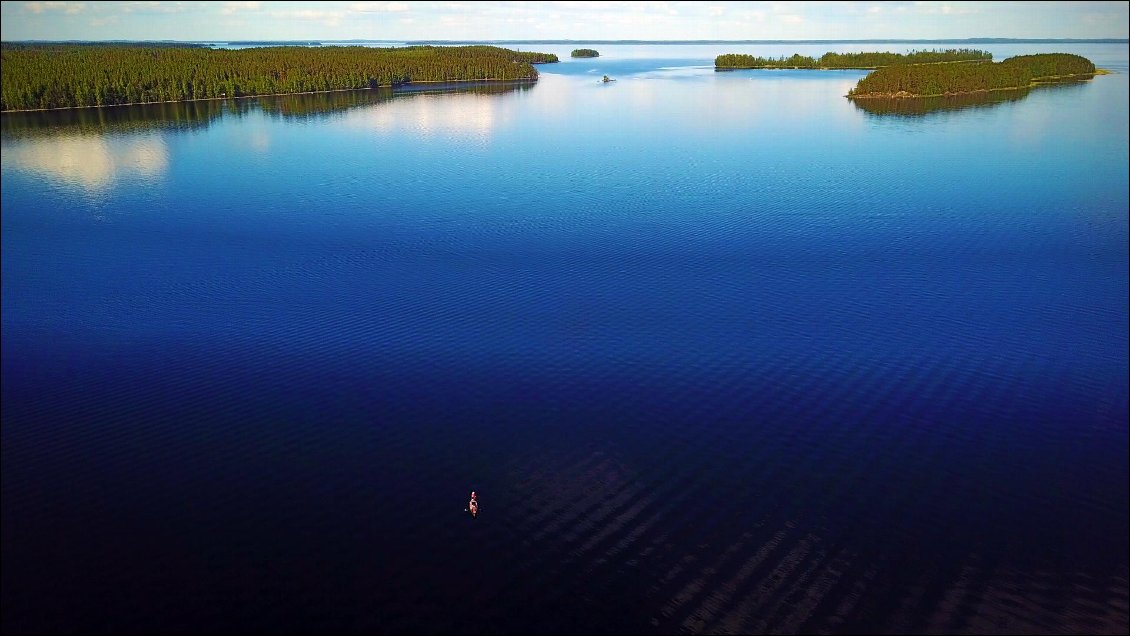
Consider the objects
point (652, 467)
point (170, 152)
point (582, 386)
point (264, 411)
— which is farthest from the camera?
point (170, 152)

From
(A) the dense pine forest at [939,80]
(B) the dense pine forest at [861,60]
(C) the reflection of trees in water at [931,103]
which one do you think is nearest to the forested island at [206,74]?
(B) the dense pine forest at [861,60]

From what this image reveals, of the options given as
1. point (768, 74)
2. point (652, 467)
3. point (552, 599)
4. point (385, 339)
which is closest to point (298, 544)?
point (552, 599)

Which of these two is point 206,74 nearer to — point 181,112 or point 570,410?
point 181,112

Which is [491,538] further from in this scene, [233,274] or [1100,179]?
[1100,179]

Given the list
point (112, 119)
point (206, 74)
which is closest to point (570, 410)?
point (112, 119)

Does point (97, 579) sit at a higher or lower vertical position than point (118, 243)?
lower

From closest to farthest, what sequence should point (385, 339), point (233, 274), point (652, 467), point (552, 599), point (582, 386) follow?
point (552, 599)
point (652, 467)
point (582, 386)
point (385, 339)
point (233, 274)

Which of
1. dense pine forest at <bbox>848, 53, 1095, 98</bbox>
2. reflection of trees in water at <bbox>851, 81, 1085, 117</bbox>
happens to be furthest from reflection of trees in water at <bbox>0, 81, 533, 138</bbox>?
reflection of trees in water at <bbox>851, 81, 1085, 117</bbox>
